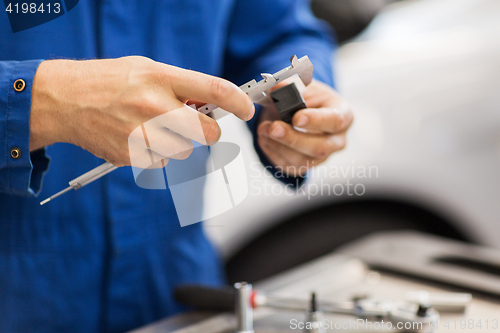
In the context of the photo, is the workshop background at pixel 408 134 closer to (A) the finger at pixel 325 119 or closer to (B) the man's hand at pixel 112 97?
(A) the finger at pixel 325 119

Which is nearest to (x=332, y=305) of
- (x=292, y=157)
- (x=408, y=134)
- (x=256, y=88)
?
(x=292, y=157)

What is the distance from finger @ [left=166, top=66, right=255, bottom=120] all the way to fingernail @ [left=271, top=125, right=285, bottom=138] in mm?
99

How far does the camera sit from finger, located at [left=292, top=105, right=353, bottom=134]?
0.38 meters

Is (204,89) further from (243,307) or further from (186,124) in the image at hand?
(243,307)

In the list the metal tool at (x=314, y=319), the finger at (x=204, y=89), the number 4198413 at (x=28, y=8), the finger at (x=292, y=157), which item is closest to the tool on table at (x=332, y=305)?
the metal tool at (x=314, y=319)

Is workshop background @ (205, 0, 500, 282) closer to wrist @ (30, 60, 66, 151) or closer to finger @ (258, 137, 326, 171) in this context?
finger @ (258, 137, 326, 171)

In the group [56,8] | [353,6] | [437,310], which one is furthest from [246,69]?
[353,6]

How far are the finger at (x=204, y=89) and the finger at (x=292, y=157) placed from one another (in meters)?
0.12

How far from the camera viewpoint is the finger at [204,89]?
275 millimetres

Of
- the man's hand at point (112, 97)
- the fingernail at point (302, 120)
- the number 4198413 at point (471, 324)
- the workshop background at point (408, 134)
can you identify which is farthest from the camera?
the workshop background at point (408, 134)

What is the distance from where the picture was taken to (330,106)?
44 cm

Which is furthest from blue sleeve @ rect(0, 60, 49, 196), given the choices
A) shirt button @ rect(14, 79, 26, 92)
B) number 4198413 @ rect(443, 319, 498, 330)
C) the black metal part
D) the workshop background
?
the workshop background

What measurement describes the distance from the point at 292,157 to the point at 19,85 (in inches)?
9.9

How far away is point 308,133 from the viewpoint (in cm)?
41
